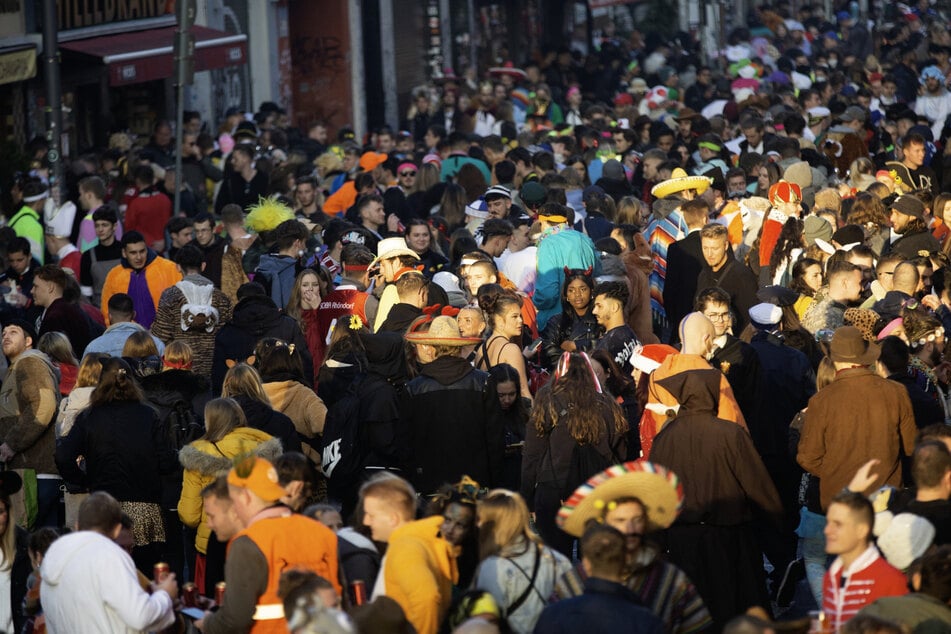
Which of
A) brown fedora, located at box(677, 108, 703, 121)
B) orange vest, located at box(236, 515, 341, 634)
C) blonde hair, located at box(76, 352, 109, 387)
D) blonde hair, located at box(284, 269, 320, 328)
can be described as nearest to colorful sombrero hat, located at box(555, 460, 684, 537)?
orange vest, located at box(236, 515, 341, 634)

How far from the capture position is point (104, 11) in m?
23.2

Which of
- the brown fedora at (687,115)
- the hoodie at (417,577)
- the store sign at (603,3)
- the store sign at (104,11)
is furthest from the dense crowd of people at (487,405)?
the store sign at (603,3)

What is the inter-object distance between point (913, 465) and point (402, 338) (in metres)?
3.45

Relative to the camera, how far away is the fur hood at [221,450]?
27.3ft

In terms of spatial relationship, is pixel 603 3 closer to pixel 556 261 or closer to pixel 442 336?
pixel 556 261

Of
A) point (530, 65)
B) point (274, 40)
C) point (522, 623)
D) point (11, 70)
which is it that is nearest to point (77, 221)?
point (11, 70)

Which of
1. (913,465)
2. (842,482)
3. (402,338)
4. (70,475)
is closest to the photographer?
(913,465)

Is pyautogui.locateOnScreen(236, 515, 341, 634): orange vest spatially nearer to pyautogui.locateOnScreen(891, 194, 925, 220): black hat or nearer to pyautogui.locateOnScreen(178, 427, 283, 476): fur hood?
pyautogui.locateOnScreen(178, 427, 283, 476): fur hood

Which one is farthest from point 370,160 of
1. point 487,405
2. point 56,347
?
point 487,405

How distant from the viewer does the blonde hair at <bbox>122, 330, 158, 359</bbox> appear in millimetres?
10039

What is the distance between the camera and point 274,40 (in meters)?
28.7

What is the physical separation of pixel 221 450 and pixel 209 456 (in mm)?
66

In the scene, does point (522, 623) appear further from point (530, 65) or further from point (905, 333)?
point (530, 65)

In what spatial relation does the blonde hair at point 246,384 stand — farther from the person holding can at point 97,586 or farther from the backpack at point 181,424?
the person holding can at point 97,586
